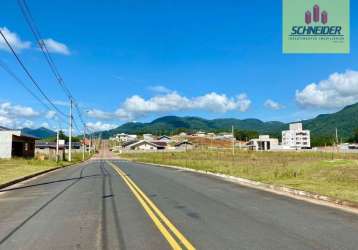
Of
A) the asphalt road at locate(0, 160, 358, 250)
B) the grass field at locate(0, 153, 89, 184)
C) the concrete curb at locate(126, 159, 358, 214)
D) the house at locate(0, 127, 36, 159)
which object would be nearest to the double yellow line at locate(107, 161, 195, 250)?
the asphalt road at locate(0, 160, 358, 250)

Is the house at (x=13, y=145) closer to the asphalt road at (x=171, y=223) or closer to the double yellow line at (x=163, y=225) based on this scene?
the asphalt road at (x=171, y=223)

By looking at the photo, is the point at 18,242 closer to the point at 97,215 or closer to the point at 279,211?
the point at 97,215

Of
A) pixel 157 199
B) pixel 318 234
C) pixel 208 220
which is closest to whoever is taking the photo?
pixel 318 234

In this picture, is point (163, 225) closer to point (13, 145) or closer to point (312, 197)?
point (312, 197)

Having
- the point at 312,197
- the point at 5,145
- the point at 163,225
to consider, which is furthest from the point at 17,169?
the point at 5,145

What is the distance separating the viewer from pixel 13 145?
6275 cm

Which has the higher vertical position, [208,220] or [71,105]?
[71,105]

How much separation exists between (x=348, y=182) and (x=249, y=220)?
10.9 meters

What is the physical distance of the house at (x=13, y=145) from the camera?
6062cm

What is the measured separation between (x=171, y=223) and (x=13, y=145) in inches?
2290

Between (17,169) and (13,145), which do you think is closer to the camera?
(17,169)

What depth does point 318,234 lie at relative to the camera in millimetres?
8445

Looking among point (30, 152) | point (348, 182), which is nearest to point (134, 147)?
point (30, 152)

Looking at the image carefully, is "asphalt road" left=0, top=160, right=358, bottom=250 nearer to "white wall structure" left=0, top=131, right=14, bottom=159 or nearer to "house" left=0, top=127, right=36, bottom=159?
"white wall structure" left=0, top=131, right=14, bottom=159
